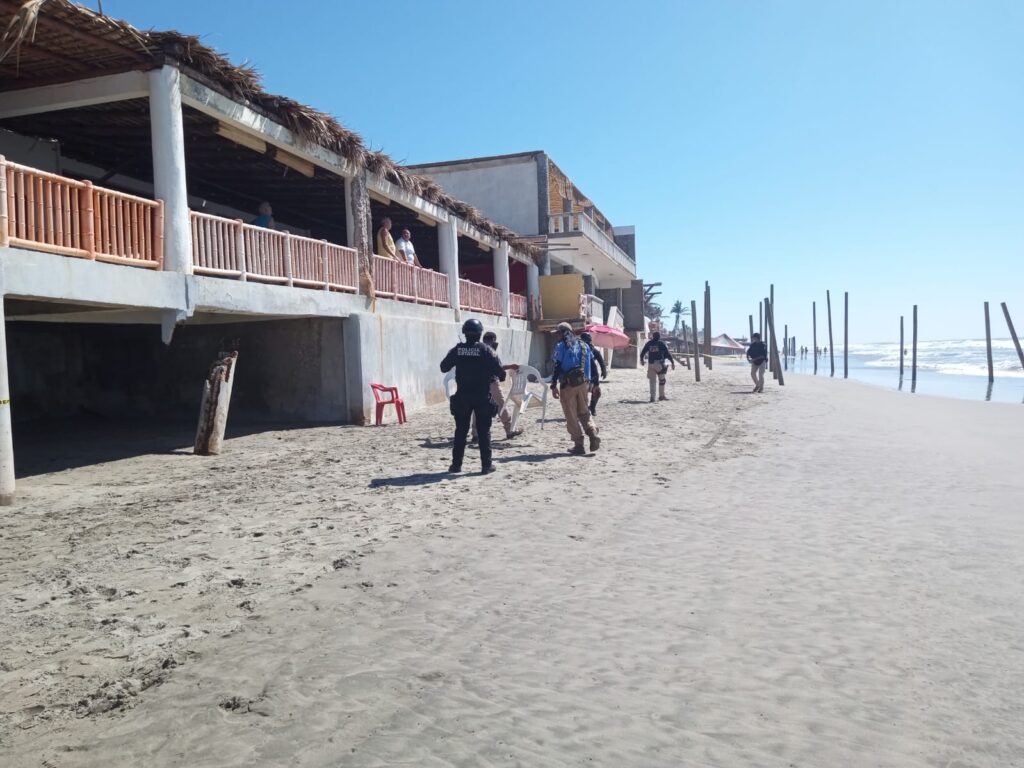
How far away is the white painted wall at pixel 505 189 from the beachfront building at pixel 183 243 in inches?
335

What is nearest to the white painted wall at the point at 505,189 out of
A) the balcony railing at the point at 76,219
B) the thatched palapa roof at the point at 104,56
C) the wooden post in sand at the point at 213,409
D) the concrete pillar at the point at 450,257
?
the concrete pillar at the point at 450,257

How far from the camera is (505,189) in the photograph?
2728 cm

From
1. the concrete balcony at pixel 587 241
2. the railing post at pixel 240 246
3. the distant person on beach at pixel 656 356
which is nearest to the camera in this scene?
the railing post at pixel 240 246

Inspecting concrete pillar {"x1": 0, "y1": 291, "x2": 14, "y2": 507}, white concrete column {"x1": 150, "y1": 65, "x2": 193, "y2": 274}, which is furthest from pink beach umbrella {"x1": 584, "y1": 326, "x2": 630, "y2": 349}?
concrete pillar {"x1": 0, "y1": 291, "x2": 14, "y2": 507}

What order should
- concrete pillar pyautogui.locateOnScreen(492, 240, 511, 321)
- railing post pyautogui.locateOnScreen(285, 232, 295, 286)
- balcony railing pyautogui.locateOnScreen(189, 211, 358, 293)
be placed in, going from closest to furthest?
balcony railing pyautogui.locateOnScreen(189, 211, 358, 293) < railing post pyautogui.locateOnScreen(285, 232, 295, 286) < concrete pillar pyautogui.locateOnScreen(492, 240, 511, 321)

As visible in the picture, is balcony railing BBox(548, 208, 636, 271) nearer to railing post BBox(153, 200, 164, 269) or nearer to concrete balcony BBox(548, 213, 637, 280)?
concrete balcony BBox(548, 213, 637, 280)

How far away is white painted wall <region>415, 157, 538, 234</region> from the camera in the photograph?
26.7 m

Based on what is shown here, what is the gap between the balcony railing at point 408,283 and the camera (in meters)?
14.0

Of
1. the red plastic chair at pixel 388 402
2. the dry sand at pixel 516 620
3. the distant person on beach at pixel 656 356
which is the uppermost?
the distant person on beach at pixel 656 356

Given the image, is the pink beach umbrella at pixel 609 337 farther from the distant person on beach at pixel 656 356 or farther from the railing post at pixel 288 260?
the railing post at pixel 288 260

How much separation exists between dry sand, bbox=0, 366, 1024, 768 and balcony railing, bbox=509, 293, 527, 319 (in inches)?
586

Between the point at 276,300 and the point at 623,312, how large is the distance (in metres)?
33.3

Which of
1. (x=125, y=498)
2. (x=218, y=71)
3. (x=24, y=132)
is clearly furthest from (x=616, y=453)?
(x=24, y=132)

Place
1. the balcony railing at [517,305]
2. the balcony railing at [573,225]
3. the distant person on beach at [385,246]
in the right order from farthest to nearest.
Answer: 1. the balcony railing at [573,225]
2. the balcony railing at [517,305]
3. the distant person on beach at [385,246]
